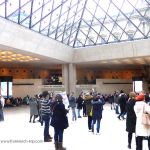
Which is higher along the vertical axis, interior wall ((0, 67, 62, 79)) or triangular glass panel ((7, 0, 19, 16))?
triangular glass panel ((7, 0, 19, 16))

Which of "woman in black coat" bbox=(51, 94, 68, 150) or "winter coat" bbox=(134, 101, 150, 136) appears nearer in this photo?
"winter coat" bbox=(134, 101, 150, 136)

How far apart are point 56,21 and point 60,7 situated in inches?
56.1

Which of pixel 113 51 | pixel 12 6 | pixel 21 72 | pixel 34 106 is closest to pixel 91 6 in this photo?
pixel 113 51

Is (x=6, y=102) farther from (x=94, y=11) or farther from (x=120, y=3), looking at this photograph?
(x=120, y=3)

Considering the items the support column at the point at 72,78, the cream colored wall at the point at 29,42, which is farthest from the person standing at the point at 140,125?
the support column at the point at 72,78

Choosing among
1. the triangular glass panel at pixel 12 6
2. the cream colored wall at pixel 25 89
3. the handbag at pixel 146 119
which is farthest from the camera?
the cream colored wall at pixel 25 89

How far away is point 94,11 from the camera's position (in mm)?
34625

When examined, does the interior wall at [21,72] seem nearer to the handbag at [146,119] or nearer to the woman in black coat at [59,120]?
the woman in black coat at [59,120]

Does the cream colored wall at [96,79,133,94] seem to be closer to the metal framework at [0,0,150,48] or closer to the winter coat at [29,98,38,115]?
the metal framework at [0,0,150,48]

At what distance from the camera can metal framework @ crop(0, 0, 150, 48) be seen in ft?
97.3

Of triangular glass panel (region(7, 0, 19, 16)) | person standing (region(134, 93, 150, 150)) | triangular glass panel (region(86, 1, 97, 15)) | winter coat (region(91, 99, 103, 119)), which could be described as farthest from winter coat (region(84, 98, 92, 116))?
triangular glass panel (region(86, 1, 97, 15))

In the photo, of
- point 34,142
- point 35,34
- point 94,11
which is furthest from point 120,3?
point 34,142

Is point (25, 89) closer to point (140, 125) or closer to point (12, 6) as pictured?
point (12, 6)

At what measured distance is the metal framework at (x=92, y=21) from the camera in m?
29.7
